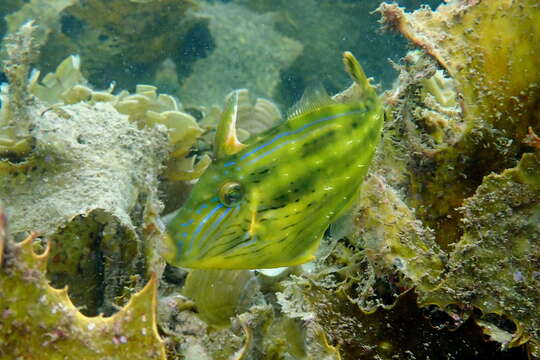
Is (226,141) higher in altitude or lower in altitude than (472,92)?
lower

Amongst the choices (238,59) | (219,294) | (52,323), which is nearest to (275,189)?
(52,323)

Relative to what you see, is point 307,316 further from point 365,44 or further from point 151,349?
point 365,44

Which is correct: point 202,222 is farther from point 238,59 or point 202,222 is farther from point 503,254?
point 238,59

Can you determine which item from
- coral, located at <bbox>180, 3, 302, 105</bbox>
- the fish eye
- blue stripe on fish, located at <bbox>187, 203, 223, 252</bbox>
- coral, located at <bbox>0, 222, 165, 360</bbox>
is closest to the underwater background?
coral, located at <bbox>0, 222, 165, 360</bbox>

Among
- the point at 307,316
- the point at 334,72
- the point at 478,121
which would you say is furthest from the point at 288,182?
the point at 334,72

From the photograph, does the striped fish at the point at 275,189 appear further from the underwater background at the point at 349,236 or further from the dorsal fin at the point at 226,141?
the underwater background at the point at 349,236

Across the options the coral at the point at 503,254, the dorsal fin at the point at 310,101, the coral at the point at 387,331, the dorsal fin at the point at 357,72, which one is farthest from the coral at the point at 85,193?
the coral at the point at 503,254

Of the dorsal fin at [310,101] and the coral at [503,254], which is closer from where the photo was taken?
the coral at [503,254]
